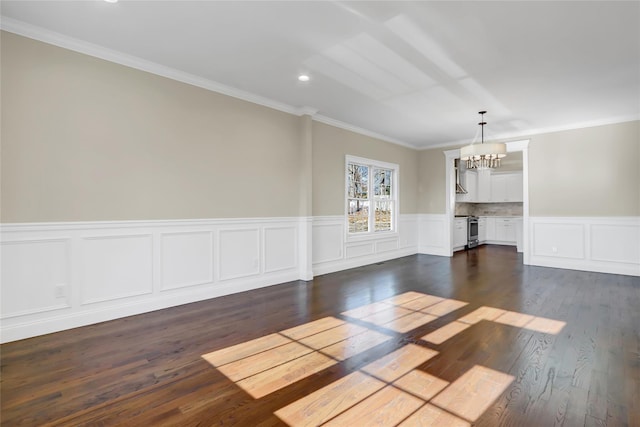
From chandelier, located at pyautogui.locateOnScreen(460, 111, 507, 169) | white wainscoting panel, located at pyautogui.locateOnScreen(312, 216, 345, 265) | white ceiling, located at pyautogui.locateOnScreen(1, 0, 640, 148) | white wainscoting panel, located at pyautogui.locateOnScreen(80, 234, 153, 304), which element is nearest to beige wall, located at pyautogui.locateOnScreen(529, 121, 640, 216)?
white ceiling, located at pyautogui.locateOnScreen(1, 0, 640, 148)

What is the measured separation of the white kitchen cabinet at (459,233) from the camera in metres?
8.38

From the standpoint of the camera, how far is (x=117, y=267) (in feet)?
10.8

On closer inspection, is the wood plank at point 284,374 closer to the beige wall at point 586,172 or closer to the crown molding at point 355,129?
the crown molding at point 355,129

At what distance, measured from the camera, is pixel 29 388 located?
203 cm

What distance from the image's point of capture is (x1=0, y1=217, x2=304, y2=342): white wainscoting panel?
9.11ft

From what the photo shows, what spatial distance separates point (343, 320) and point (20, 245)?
2.98 metres

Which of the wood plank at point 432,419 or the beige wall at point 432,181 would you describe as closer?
the wood plank at point 432,419

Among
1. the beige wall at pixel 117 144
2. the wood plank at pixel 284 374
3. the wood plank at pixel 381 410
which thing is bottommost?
the wood plank at pixel 381 410

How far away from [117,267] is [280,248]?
7.06ft

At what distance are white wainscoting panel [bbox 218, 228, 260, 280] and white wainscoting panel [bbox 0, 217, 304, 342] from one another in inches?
0.5

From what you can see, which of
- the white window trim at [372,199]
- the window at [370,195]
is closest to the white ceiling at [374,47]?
the white window trim at [372,199]

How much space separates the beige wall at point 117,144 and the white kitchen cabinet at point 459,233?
18.9 feet

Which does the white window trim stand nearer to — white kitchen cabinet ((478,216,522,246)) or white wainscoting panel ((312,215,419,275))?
white wainscoting panel ((312,215,419,275))

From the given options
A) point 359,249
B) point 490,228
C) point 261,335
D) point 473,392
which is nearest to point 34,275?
point 261,335
